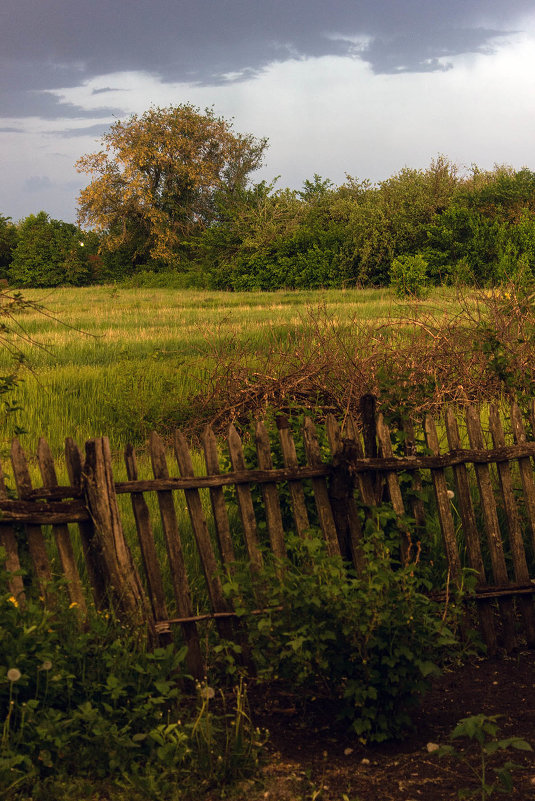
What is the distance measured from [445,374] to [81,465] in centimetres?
534

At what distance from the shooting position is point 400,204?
144 feet

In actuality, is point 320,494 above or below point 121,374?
below

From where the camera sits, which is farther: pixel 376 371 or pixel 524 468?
pixel 376 371

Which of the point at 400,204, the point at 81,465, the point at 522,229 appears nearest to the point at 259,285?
the point at 400,204

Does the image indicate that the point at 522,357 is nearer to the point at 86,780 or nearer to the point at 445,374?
the point at 445,374

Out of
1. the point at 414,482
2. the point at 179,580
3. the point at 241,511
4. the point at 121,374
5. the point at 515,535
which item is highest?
the point at 121,374

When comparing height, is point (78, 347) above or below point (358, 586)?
above

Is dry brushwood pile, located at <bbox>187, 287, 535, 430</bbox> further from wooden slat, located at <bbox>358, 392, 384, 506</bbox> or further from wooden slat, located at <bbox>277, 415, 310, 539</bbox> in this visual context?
wooden slat, located at <bbox>277, 415, 310, 539</bbox>

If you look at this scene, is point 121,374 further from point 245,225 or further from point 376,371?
point 245,225

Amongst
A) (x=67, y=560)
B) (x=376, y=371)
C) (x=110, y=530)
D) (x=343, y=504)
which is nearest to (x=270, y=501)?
(x=343, y=504)

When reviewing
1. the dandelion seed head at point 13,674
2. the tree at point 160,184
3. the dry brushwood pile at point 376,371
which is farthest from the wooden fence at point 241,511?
the tree at point 160,184

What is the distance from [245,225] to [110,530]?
4685cm

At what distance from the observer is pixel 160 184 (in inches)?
2269

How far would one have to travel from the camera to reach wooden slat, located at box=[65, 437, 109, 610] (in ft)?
13.4
